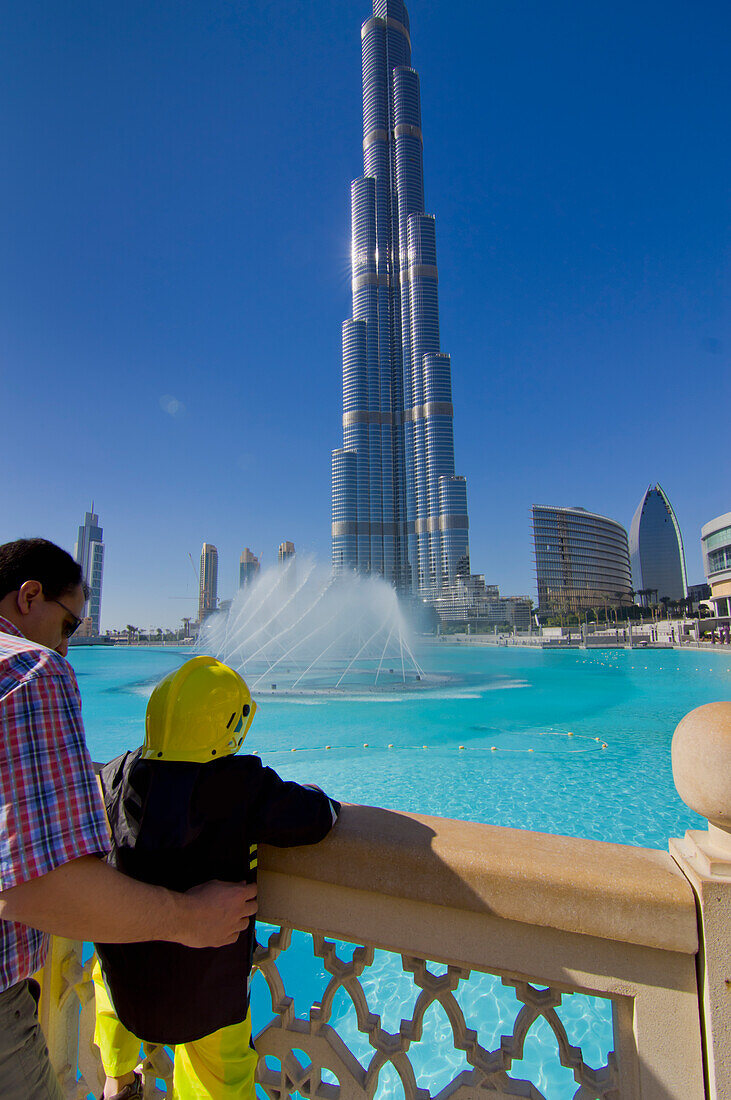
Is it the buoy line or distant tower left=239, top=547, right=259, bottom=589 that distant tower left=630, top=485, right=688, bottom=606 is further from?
the buoy line

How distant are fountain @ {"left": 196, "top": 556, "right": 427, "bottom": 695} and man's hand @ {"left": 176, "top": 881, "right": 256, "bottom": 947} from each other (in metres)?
27.4

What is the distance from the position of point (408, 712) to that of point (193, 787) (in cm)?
1842

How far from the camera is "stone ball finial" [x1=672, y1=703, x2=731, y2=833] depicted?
143 centimetres

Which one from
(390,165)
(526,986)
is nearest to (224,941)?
(526,986)

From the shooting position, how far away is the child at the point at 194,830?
65.6 inches

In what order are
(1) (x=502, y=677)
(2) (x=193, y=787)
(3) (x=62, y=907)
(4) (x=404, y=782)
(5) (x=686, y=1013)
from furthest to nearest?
(1) (x=502, y=677) < (4) (x=404, y=782) < (2) (x=193, y=787) < (5) (x=686, y=1013) < (3) (x=62, y=907)

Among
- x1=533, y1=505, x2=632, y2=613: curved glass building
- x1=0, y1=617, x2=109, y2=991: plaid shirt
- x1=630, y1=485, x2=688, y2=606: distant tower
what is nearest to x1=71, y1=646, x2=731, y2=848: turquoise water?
x1=0, y1=617, x2=109, y2=991: plaid shirt

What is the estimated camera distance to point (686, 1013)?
156cm

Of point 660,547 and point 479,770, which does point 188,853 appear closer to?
point 479,770

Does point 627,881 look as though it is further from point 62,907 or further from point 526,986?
point 62,907

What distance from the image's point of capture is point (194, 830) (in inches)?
64.8

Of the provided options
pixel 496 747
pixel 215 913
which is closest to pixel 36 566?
pixel 215 913

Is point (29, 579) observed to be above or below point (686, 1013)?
above

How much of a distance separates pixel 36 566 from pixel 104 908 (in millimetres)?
1042
